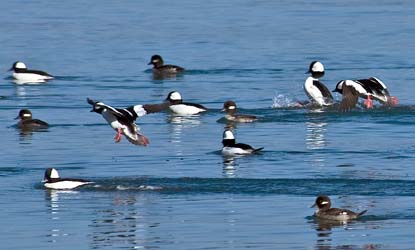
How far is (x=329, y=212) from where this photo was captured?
1794cm

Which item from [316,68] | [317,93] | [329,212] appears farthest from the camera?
[316,68]

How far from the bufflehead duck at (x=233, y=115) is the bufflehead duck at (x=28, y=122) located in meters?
3.17

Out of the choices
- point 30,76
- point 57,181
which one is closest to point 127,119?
point 57,181

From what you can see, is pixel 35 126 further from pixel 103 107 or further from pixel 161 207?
pixel 161 207

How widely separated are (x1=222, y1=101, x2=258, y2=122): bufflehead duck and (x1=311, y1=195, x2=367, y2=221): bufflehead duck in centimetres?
948

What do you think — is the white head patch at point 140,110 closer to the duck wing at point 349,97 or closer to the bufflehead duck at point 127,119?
the bufflehead duck at point 127,119

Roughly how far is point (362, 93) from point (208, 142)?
165 inches

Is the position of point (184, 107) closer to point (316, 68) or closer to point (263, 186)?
point (316, 68)

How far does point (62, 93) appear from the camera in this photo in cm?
3259

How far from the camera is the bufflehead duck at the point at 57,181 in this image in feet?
Result: 67.1

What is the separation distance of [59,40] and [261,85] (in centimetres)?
1260

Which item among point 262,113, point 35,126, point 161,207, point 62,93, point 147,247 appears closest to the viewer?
point 147,247

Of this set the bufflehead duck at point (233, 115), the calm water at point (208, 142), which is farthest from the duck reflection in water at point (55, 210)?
the bufflehead duck at point (233, 115)

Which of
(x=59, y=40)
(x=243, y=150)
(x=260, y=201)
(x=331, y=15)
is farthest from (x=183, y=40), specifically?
(x=260, y=201)
